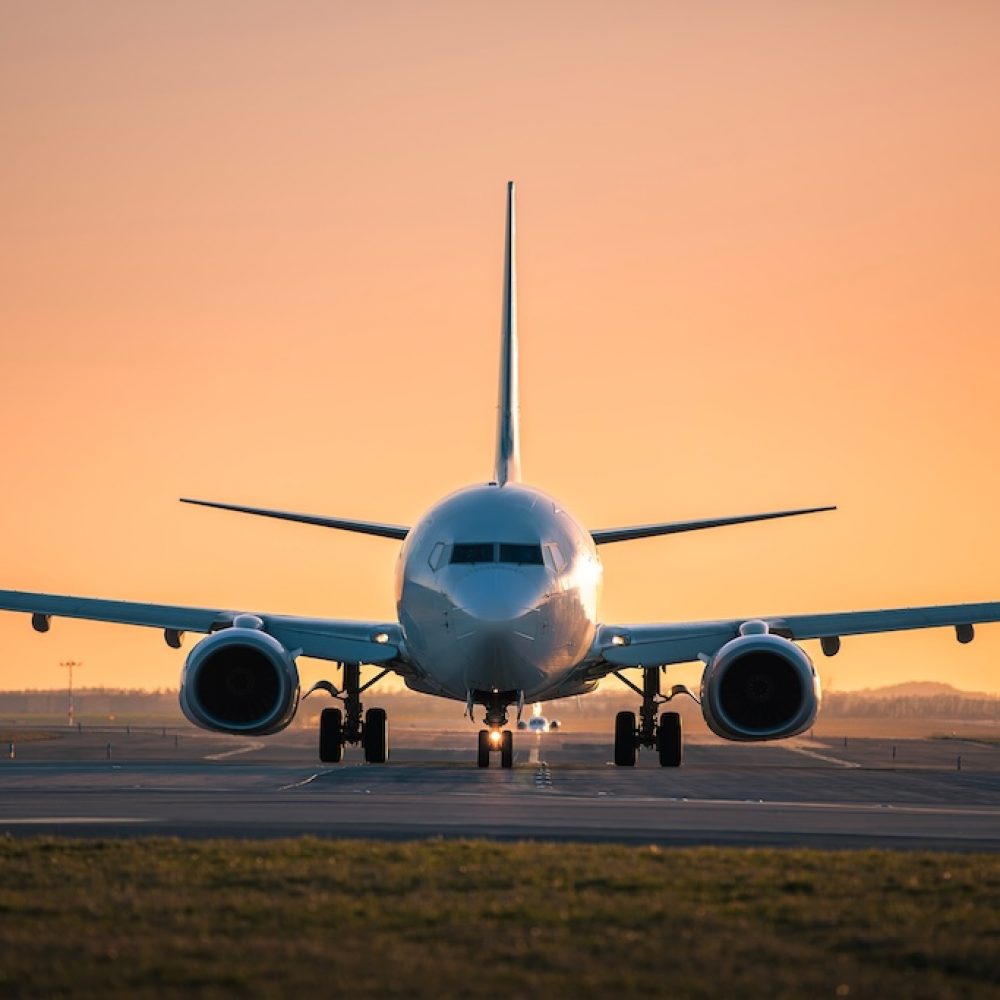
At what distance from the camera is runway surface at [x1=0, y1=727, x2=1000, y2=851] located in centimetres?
1919

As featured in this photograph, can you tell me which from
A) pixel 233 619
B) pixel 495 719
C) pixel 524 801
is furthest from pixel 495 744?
pixel 524 801

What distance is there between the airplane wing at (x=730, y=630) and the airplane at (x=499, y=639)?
39mm

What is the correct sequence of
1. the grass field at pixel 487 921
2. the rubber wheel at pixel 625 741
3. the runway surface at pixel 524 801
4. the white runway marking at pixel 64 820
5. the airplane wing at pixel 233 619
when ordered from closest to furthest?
the grass field at pixel 487 921 → the runway surface at pixel 524 801 → the white runway marking at pixel 64 820 → the airplane wing at pixel 233 619 → the rubber wheel at pixel 625 741

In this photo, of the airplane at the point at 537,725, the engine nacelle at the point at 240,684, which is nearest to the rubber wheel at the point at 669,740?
the engine nacelle at the point at 240,684

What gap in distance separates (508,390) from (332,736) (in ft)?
31.1

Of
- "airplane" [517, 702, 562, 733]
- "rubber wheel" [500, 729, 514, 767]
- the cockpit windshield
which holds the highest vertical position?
"airplane" [517, 702, 562, 733]

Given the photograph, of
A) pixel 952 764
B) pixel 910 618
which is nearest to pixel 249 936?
pixel 910 618

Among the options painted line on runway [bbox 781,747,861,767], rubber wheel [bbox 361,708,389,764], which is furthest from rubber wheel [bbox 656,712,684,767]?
painted line on runway [bbox 781,747,861,767]

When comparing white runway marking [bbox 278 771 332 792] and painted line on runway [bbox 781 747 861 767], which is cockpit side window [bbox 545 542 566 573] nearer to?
white runway marking [bbox 278 771 332 792]

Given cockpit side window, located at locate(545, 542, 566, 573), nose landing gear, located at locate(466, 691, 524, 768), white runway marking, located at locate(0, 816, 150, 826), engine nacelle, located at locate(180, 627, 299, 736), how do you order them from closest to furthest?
1. white runway marking, located at locate(0, 816, 150, 826)
2. cockpit side window, located at locate(545, 542, 566, 573)
3. nose landing gear, located at locate(466, 691, 524, 768)
4. engine nacelle, located at locate(180, 627, 299, 736)

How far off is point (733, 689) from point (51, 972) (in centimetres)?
2545

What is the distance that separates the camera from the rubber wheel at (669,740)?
1539 inches

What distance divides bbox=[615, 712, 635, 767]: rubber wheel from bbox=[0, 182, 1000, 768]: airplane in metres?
0.05

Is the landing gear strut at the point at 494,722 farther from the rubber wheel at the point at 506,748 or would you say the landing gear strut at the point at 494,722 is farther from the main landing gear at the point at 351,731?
the main landing gear at the point at 351,731
